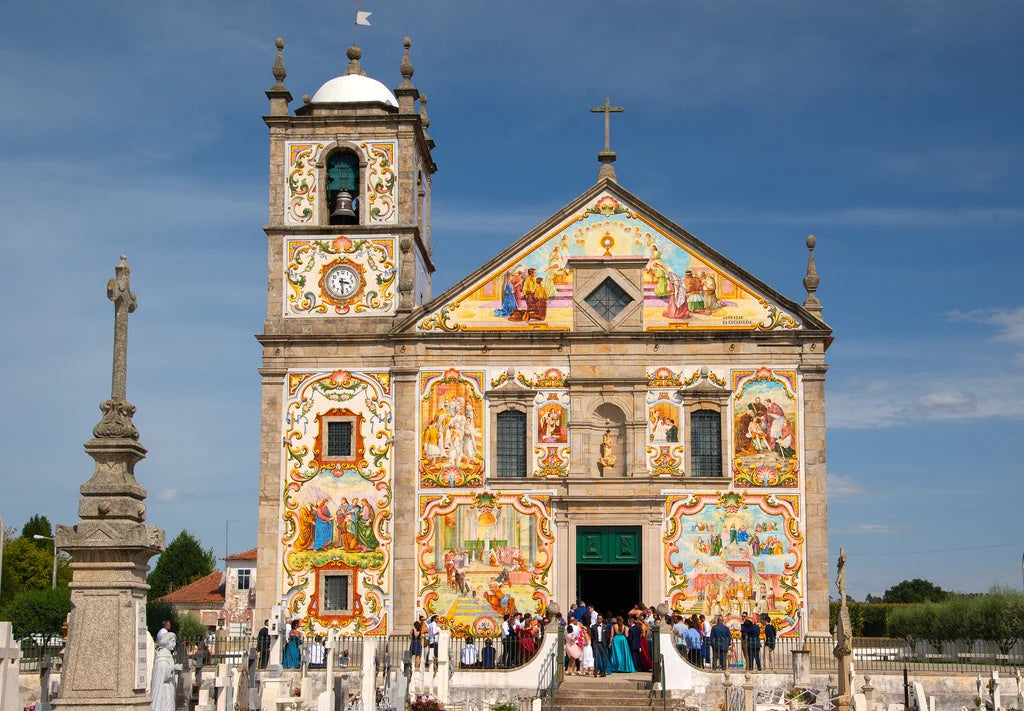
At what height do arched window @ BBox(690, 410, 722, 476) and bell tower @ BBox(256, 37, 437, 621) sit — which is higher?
bell tower @ BBox(256, 37, 437, 621)

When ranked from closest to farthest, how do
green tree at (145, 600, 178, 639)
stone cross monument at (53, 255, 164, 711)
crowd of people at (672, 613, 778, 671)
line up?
stone cross monument at (53, 255, 164, 711) → crowd of people at (672, 613, 778, 671) → green tree at (145, 600, 178, 639)

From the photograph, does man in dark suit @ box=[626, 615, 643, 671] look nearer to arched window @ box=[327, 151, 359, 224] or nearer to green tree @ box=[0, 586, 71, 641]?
arched window @ box=[327, 151, 359, 224]

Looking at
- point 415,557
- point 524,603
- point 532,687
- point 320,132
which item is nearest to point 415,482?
point 415,557

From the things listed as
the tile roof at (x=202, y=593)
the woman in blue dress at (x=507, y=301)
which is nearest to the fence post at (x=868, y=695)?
the woman in blue dress at (x=507, y=301)

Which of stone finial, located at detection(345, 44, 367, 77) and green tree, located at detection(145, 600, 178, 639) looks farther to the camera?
green tree, located at detection(145, 600, 178, 639)

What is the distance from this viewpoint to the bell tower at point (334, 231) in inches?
1244

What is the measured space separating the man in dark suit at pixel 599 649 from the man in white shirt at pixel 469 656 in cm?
256

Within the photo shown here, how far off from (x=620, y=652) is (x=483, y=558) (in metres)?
4.80

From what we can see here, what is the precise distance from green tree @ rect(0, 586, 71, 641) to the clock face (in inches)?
785

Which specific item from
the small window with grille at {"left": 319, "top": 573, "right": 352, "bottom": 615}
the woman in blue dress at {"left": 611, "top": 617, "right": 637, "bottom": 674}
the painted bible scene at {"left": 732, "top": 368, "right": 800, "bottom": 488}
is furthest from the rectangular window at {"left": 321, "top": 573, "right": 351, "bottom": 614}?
the painted bible scene at {"left": 732, "top": 368, "right": 800, "bottom": 488}

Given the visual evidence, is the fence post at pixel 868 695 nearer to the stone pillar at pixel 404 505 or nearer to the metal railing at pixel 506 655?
the metal railing at pixel 506 655

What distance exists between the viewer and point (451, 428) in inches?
1223

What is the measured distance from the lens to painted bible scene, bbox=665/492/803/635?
2962 cm

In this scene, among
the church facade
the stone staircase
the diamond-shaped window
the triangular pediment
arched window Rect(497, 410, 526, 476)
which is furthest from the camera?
the diamond-shaped window
